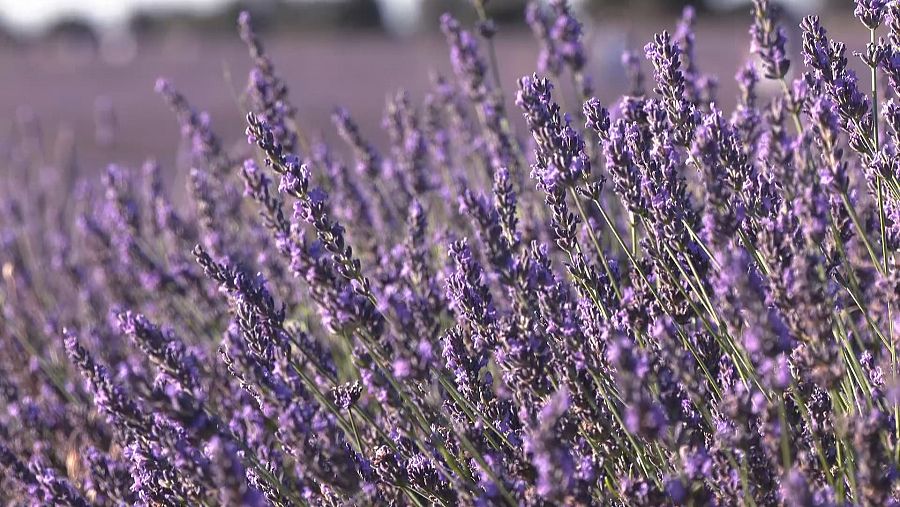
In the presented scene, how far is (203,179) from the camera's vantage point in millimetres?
3441

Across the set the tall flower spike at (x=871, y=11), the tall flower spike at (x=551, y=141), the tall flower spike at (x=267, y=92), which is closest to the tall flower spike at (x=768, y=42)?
the tall flower spike at (x=871, y=11)

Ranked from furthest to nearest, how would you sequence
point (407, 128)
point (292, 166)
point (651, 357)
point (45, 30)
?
point (45, 30), point (407, 128), point (292, 166), point (651, 357)

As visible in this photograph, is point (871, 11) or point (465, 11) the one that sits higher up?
point (465, 11)

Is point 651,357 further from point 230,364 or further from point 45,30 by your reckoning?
point 45,30

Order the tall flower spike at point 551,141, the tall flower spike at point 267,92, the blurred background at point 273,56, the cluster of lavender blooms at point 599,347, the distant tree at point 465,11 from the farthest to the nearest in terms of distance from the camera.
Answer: the distant tree at point 465,11 < the blurred background at point 273,56 < the tall flower spike at point 267,92 < the tall flower spike at point 551,141 < the cluster of lavender blooms at point 599,347

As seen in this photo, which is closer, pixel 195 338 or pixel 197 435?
pixel 197 435

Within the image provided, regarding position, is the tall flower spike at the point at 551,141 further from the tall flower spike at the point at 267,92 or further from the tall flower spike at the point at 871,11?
the tall flower spike at the point at 267,92

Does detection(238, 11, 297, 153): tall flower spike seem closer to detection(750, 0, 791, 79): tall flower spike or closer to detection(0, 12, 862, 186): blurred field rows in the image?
detection(750, 0, 791, 79): tall flower spike

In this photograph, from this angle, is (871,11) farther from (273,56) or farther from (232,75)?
(273,56)

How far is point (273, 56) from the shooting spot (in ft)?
99.4

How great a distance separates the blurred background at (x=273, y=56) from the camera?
14.3m

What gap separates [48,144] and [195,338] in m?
13.3

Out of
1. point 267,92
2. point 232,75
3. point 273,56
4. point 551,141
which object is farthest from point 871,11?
point 273,56

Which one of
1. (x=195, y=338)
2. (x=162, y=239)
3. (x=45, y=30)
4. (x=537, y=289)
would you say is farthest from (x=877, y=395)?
(x=45, y=30)
